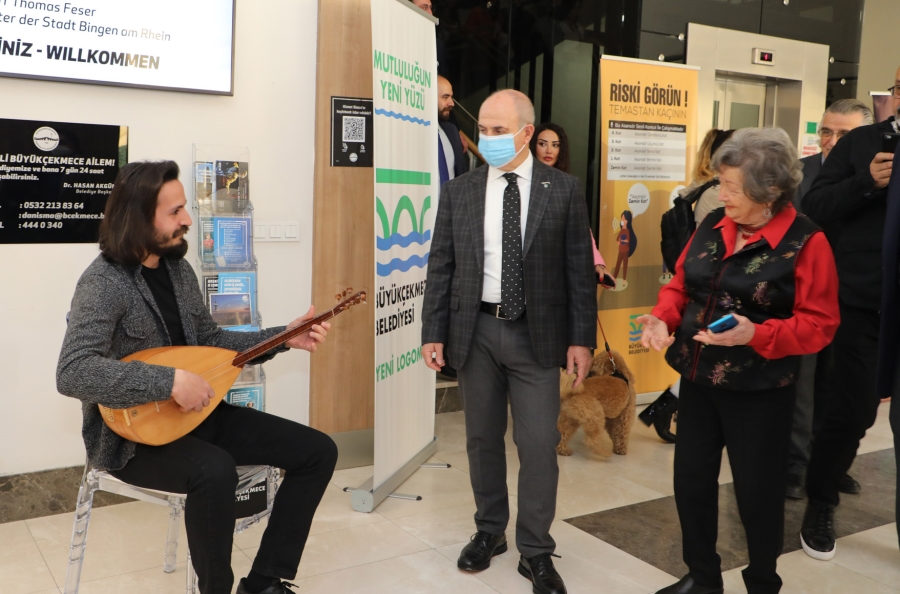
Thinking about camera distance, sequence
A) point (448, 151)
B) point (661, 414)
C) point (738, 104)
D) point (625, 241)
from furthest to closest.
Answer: point (738, 104)
point (625, 241)
point (661, 414)
point (448, 151)

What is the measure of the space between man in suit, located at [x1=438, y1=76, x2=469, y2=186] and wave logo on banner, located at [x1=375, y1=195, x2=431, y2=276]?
51cm

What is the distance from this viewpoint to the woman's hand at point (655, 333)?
7.48ft

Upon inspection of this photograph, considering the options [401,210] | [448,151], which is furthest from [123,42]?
[448,151]

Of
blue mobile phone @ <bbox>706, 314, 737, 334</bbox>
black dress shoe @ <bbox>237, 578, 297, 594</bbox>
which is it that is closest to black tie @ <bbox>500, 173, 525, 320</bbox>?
blue mobile phone @ <bbox>706, 314, 737, 334</bbox>

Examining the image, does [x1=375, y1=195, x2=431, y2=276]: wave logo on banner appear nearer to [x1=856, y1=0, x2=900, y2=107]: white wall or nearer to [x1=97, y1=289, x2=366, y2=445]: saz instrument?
[x1=97, y1=289, x2=366, y2=445]: saz instrument

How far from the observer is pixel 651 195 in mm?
5023

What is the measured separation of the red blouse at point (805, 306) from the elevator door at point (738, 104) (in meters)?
3.94

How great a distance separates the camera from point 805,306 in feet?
7.18

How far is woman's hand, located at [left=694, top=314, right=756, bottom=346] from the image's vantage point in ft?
6.82

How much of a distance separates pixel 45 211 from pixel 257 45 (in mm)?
1174

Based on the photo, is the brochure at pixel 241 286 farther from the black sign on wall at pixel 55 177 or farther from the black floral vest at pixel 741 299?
the black floral vest at pixel 741 299

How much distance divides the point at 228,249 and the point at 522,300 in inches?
55.8

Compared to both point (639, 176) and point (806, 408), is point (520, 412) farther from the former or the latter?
point (639, 176)

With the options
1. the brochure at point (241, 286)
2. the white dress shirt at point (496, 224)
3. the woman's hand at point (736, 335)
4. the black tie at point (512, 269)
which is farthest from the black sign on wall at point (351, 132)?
the woman's hand at point (736, 335)
